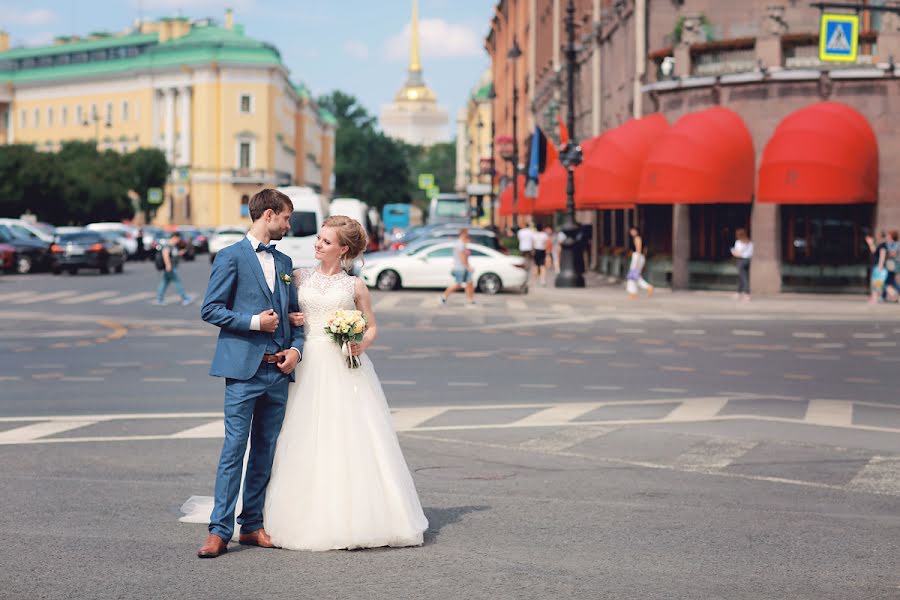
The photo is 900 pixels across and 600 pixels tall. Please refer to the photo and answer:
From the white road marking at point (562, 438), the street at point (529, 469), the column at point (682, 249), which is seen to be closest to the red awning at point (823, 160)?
the column at point (682, 249)

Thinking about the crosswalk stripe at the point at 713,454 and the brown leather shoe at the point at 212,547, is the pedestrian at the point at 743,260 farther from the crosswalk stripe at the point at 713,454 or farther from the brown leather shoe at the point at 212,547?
the brown leather shoe at the point at 212,547

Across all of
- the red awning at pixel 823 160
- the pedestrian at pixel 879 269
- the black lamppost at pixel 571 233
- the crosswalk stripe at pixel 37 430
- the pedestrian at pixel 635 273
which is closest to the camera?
the crosswalk stripe at pixel 37 430

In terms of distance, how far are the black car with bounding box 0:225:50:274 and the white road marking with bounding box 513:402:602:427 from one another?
135ft

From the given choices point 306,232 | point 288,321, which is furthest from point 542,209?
point 288,321

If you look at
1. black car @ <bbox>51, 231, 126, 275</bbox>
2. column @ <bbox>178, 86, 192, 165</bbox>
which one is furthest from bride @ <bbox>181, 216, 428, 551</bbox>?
column @ <bbox>178, 86, 192, 165</bbox>

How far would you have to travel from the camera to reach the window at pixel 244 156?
473 feet

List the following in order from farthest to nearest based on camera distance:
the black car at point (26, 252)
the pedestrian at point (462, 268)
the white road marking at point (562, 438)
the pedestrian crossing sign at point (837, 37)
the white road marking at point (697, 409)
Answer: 1. the black car at point (26, 252)
2. the pedestrian at point (462, 268)
3. the pedestrian crossing sign at point (837, 37)
4. the white road marking at point (697, 409)
5. the white road marking at point (562, 438)

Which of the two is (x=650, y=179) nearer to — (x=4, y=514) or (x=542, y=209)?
(x=542, y=209)

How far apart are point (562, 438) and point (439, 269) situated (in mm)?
27474

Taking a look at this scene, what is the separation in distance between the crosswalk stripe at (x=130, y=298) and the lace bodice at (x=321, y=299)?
87.4 feet

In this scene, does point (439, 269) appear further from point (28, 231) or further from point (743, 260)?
point (28, 231)

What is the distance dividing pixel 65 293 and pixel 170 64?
10848 cm

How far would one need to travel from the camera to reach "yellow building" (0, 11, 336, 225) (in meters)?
143

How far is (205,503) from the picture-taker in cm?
877
